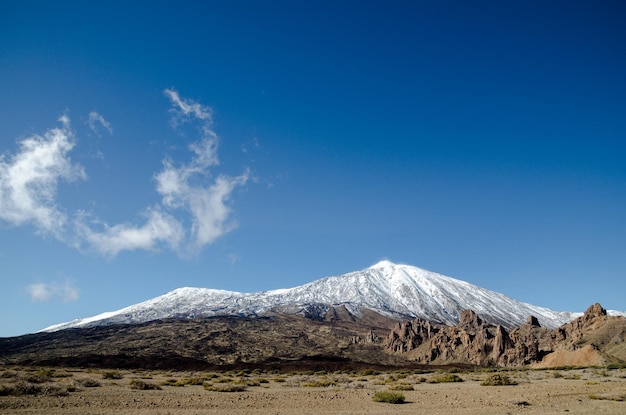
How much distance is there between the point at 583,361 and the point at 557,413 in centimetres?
7306

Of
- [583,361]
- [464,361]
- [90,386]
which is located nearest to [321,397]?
[90,386]

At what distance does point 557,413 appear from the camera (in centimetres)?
1742

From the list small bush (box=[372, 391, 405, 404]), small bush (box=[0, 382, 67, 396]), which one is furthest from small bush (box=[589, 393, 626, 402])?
small bush (box=[0, 382, 67, 396])

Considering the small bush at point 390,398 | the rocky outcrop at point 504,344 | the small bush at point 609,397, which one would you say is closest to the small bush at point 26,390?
the small bush at point 390,398

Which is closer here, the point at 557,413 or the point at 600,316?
the point at 557,413

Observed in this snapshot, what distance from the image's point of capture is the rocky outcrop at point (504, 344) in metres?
89.4

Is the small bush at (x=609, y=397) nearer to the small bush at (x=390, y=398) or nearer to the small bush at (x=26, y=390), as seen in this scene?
the small bush at (x=390, y=398)

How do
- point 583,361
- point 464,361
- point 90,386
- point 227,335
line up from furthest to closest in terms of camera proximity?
point 227,335
point 464,361
point 583,361
point 90,386

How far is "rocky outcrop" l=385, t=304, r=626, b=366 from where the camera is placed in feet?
293

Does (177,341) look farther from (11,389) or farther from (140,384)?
(11,389)

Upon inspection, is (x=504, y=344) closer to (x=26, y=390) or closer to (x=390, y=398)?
(x=390, y=398)

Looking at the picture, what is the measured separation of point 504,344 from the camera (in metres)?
103

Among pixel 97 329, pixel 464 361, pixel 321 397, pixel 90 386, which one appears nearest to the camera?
pixel 321 397

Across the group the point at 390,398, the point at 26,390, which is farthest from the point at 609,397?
the point at 26,390
